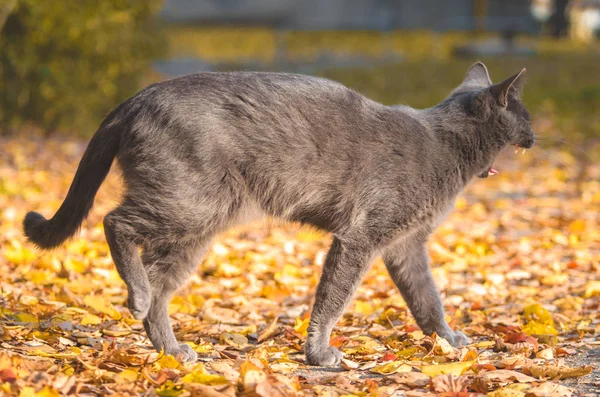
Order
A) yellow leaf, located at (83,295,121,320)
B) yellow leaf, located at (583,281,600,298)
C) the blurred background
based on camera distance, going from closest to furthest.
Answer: yellow leaf, located at (83,295,121,320)
yellow leaf, located at (583,281,600,298)
the blurred background

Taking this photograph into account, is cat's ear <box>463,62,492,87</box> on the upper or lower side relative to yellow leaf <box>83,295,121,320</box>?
upper

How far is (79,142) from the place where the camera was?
10.2 metres

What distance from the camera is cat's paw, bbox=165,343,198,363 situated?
366 centimetres

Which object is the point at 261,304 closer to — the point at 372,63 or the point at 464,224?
the point at 464,224

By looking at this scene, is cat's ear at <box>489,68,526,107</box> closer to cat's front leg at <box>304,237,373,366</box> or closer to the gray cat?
the gray cat

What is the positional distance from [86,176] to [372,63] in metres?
16.8

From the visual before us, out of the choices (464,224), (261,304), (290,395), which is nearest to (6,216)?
(261,304)

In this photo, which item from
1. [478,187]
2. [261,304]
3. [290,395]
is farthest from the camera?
[478,187]

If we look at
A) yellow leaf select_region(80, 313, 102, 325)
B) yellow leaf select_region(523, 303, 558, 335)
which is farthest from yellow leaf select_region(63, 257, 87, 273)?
yellow leaf select_region(523, 303, 558, 335)

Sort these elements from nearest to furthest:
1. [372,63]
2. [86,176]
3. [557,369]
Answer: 1. [557,369]
2. [86,176]
3. [372,63]

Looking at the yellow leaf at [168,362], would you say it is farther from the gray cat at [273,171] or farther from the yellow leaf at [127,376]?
the gray cat at [273,171]

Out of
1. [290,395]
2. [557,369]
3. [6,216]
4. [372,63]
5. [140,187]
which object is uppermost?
[372,63]

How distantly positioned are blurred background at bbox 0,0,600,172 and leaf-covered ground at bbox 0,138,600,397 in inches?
42.5

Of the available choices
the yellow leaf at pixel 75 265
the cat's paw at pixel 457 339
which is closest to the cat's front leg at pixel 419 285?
the cat's paw at pixel 457 339
